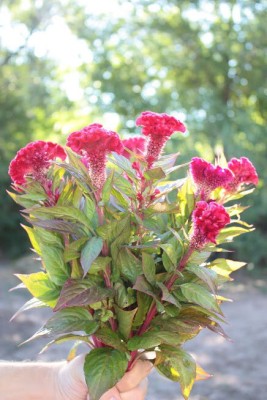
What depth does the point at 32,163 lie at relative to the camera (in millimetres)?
1254

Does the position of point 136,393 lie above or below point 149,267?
below

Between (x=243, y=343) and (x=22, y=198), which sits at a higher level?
(x=22, y=198)

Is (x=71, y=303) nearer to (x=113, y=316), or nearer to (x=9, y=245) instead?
(x=113, y=316)

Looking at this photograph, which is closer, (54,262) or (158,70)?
(54,262)

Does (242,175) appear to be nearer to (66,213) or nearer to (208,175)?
(208,175)

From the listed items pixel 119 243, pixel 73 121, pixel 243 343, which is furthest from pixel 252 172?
pixel 73 121

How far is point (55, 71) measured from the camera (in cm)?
1166

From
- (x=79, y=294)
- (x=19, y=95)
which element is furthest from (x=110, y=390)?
(x=19, y=95)

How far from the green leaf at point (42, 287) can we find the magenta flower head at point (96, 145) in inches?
10.0

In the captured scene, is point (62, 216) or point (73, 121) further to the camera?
point (73, 121)

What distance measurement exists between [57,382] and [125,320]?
0.31 metres

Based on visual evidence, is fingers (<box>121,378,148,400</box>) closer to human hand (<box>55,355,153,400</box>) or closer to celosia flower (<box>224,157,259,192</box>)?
human hand (<box>55,355,153,400</box>)

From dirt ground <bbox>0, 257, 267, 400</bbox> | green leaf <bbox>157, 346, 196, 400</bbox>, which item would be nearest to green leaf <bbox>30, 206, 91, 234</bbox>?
green leaf <bbox>157, 346, 196, 400</bbox>

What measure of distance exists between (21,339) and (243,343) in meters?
1.94
